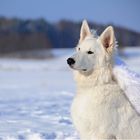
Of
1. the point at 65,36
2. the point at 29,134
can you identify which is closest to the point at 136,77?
the point at 29,134

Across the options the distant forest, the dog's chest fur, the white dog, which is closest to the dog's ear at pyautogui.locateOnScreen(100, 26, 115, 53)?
the white dog

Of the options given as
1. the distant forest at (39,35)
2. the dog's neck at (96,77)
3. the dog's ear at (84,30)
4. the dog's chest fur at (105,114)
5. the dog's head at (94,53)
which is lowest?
the distant forest at (39,35)

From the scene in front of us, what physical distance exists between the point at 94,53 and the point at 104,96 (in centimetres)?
47

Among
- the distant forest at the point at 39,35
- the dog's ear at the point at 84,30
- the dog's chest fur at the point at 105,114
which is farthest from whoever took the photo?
the distant forest at the point at 39,35

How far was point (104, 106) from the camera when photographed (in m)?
4.18

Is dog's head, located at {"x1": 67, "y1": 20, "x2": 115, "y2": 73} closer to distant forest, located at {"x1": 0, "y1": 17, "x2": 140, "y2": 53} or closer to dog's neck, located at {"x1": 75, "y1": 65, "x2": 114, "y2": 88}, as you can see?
dog's neck, located at {"x1": 75, "y1": 65, "x2": 114, "y2": 88}

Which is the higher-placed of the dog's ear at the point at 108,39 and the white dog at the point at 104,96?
the dog's ear at the point at 108,39

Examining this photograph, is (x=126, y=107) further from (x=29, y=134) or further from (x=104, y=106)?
(x=29, y=134)

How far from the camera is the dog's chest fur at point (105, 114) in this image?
414cm

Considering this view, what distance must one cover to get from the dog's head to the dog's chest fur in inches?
9.9

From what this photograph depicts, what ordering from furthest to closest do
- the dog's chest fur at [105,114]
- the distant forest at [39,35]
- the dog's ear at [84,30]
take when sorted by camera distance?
the distant forest at [39,35] → the dog's ear at [84,30] → the dog's chest fur at [105,114]

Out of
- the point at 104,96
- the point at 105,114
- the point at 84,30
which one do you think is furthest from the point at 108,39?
the point at 105,114

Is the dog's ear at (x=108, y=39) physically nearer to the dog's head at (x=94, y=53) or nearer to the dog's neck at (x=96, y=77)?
the dog's head at (x=94, y=53)

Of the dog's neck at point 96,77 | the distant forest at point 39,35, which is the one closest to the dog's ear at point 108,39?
the dog's neck at point 96,77
